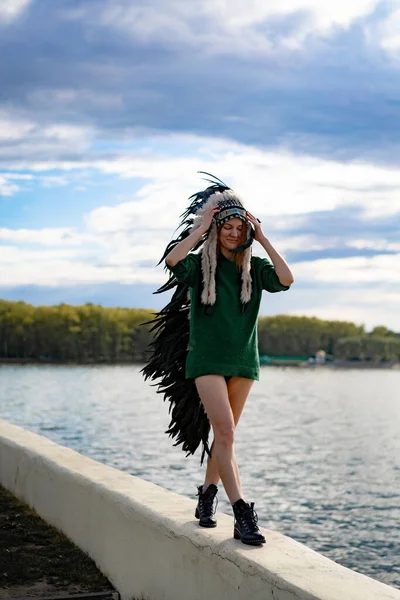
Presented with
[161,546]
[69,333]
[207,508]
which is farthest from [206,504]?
[69,333]

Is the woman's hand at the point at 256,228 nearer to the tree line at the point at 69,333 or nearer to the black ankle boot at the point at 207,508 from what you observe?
the black ankle boot at the point at 207,508

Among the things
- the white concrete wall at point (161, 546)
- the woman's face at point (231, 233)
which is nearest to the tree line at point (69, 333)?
the white concrete wall at point (161, 546)

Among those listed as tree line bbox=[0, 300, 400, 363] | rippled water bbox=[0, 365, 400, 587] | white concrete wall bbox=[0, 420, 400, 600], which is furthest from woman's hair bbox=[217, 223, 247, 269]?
tree line bbox=[0, 300, 400, 363]

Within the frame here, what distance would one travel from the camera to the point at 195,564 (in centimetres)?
473

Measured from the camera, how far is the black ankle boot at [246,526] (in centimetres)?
454

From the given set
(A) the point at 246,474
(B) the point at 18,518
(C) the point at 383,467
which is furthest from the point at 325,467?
(B) the point at 18,518

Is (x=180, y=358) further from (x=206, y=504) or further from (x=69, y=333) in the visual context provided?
(x=69, y=333)

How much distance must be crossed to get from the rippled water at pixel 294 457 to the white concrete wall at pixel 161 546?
8760 mm

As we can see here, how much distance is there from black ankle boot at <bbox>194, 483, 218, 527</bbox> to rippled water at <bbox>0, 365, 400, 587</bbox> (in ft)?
33.0

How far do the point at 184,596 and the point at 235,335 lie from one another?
4.35 feet

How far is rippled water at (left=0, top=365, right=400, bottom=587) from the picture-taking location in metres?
19.7

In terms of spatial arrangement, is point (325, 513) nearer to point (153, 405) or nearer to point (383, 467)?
point (383, 467)

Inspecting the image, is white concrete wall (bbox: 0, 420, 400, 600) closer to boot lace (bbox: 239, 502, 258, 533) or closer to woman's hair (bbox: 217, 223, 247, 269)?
boot lace (bbox: 239, 502, 258, 533)

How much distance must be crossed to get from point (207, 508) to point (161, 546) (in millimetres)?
342
